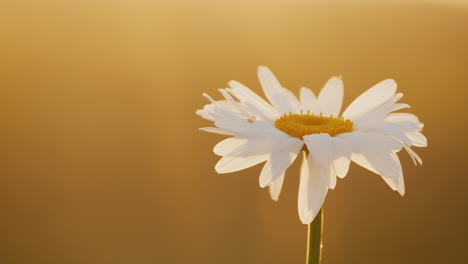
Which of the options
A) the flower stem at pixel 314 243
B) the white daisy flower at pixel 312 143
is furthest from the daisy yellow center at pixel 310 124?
the flower stem at pixel 314 243

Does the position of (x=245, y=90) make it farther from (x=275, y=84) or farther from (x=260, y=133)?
(x=260, y=133)

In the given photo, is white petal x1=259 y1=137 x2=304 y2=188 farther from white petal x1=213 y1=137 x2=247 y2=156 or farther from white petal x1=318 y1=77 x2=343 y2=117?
white petal x1=318 y1=77 x2=343 y2=117

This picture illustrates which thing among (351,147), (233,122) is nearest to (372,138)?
(351,147)

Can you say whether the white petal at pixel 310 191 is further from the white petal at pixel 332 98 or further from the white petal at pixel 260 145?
the white petal at pixel 332 98

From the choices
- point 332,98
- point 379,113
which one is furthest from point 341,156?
point 332,98

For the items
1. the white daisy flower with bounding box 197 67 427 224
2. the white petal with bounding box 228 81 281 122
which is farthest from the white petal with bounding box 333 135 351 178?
the white petal with bounding box 228 81 281 122

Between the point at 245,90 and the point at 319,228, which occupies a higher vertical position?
the point at 245,90
